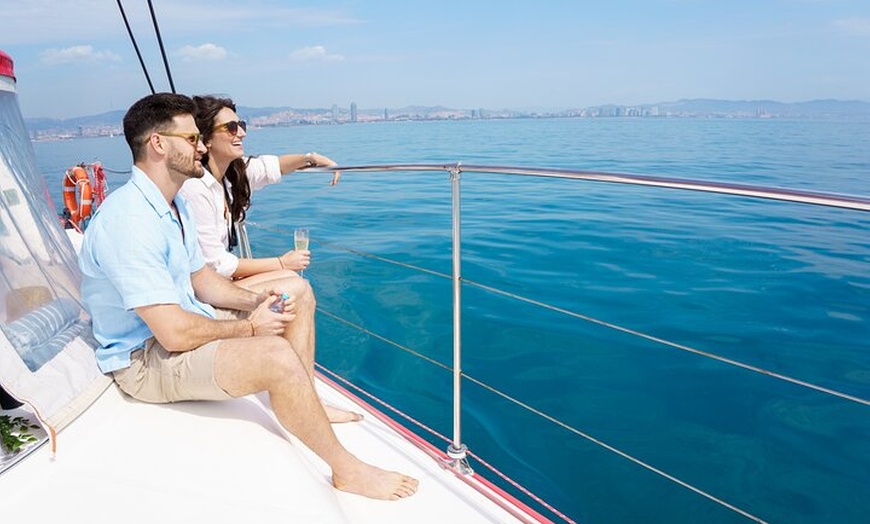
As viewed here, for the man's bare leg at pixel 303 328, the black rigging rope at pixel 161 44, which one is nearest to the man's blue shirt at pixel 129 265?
the man's bare leg at pixel 303 328

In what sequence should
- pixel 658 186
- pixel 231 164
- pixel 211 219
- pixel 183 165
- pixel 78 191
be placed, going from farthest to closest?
pixel 78 191
pixel 231 164
pixel 211 219
pixel 183 165
pixel 658 186

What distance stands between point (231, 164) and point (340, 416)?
132 cm

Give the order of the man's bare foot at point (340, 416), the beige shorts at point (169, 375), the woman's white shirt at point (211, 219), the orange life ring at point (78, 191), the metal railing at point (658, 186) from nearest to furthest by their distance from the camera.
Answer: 1. the metal railing at point (658, 186)
2. the beige shorts at point (169, 375)
3. the man's bare foot at point (340, 416)
4. the woman's white shirt at point (211, 219)
5. the orange life ring at point (78, 191)

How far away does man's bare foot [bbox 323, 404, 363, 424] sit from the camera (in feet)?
7.21

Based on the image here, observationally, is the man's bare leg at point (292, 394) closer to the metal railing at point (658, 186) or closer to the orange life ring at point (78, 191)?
the metal railing at point (658, 186)

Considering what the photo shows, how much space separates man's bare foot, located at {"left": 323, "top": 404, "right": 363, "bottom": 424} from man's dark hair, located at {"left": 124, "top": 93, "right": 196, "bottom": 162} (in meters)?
1.13

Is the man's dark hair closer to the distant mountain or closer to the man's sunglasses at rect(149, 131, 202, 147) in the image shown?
the man's sunglasses at rect(149, 131, 202, 147)

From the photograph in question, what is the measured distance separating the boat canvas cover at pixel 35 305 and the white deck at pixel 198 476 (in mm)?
103

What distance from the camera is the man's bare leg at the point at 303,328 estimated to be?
222 centimetres

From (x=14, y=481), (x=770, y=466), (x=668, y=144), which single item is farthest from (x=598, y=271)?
(x=668, y=144)

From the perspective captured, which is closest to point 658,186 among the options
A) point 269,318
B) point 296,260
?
point 269,318

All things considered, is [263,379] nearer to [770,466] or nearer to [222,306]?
[222,306]

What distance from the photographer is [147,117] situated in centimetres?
177

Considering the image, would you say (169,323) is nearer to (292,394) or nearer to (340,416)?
(292,394)
